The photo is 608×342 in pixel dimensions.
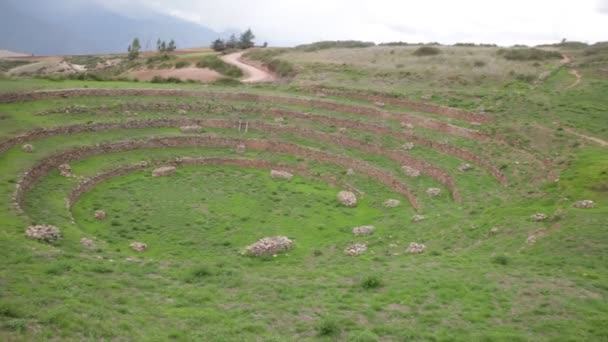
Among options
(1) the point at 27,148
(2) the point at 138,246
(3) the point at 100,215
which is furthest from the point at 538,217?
(1) the point at 27,148

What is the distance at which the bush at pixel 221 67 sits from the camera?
65250 millimetres

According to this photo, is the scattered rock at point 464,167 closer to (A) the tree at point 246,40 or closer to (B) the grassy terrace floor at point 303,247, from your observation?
(B) the grassy terrace floor at point 303,247

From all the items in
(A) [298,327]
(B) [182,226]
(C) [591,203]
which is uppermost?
(C) [591,203]

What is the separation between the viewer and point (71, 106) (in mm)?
38688

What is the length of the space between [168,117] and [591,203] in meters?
33.1

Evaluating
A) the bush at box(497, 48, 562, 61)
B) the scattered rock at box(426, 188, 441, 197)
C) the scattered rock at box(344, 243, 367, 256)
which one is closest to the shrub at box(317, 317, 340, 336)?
the scattered rock at box(344, 243, 367, 256)

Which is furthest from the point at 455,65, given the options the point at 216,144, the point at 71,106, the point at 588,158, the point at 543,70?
the point at 71,106

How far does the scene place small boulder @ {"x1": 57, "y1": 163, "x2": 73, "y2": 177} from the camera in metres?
28.5

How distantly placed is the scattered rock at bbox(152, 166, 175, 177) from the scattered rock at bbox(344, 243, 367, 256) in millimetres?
16414

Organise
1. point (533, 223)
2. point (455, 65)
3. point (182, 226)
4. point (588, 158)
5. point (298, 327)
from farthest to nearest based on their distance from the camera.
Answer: point (455, 65), point (588, 158), point (182, 226), point (533, 223), point (298, 327)

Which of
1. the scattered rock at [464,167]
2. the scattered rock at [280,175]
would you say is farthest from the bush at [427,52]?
the scattered rock at [280,175]

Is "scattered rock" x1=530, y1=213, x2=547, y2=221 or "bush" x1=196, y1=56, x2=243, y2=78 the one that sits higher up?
"bush" x1=196, y1=56, x2=243, y2=78

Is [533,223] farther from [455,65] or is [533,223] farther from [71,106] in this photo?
[455,65]

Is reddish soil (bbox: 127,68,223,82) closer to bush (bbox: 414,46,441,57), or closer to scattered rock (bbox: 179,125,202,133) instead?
scattered rock (bbox: 179,125,202,133)
